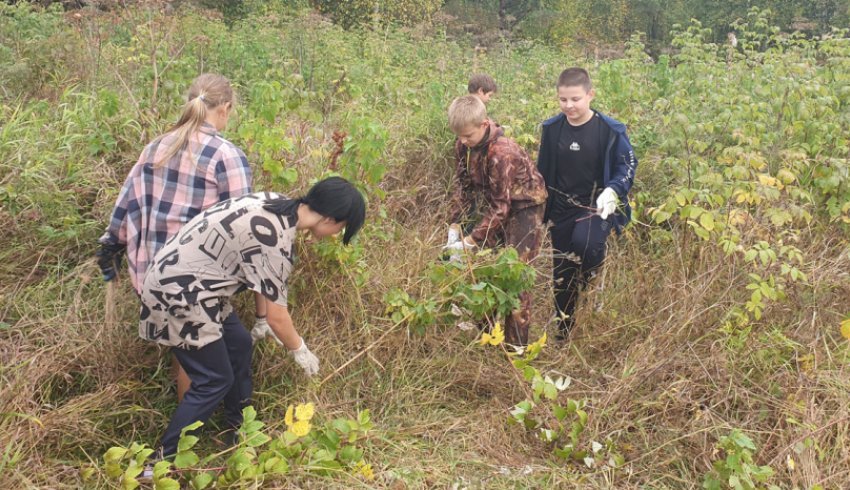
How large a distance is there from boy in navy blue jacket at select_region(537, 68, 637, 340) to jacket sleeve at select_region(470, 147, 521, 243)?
38 centimetres

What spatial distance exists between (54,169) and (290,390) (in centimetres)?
177

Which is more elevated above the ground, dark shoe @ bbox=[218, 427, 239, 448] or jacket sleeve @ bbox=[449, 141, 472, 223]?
jacket sleeve @ bbox=[449, 141, 472, 223]

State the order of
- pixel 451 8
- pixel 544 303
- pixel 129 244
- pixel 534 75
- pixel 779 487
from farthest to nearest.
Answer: pixel 451 8 < pixel 534 75 < pixel 544 303 < pixel 129 244 < pixel 779 487

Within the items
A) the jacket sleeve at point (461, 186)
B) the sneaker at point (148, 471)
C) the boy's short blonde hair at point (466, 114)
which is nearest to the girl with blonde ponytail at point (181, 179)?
the sneaker at point (148, 471)

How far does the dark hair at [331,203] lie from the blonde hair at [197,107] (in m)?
0.52

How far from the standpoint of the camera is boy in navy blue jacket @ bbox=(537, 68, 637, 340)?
348cm

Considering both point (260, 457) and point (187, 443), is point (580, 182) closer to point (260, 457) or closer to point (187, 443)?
point (260, 457)

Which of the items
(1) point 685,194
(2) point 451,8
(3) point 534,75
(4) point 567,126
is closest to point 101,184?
(4) point 567,126

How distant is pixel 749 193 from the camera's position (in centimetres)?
316

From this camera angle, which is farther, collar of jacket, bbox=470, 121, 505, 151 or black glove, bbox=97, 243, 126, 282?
collar of jacket, bbox=470, 121, 505, 151

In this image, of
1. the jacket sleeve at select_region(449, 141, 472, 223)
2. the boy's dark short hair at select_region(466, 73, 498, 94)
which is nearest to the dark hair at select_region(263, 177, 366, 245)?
the jacket sleeve at select_region(449, 141, 472, 223)

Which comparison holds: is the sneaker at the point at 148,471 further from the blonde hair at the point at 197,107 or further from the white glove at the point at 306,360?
the blonde hair at the point at 197,107

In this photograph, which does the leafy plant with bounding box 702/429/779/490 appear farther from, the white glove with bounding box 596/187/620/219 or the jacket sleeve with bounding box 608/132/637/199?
the jacket sleeve with bounding box 608/132/637/199

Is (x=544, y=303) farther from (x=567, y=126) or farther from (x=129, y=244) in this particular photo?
(x=129, y=244)
